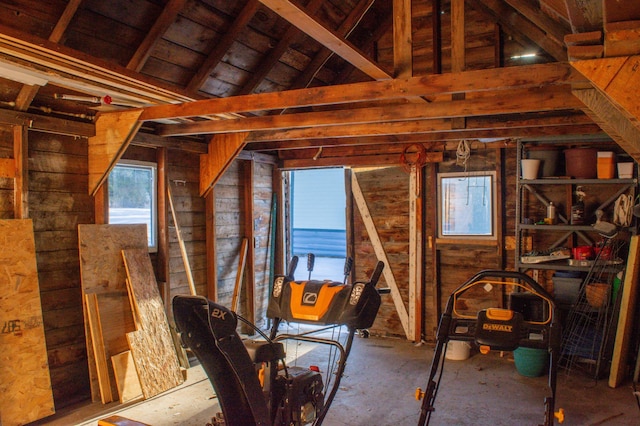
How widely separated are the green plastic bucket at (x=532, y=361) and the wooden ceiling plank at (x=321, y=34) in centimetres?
295

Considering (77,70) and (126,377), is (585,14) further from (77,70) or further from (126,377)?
(126,377)

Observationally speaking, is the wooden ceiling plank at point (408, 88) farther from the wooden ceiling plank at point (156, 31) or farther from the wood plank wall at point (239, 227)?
the wood plank wall at point (239, 227)

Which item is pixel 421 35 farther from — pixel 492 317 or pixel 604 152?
pixel 492 317

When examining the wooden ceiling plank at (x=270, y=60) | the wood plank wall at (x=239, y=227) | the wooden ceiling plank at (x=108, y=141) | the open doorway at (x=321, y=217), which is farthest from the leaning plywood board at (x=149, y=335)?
the open doorway at (x=321, y=217)

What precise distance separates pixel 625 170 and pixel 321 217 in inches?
228

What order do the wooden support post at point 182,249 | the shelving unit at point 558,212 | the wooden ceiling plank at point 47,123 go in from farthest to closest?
the wooden support post at point 182,249
the shelving unit at point 558,212
the wooden ceiling plank at point 47,123

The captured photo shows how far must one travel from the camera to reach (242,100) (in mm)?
3486

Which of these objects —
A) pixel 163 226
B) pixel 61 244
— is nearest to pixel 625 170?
pixel 163 226

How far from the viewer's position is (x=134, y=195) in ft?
15.5

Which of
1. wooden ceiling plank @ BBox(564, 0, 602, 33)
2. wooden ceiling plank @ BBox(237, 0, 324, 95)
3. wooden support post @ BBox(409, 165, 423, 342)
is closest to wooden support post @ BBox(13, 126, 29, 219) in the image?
wooden ceiling plank @ BBox(237, 0, 324, 95)

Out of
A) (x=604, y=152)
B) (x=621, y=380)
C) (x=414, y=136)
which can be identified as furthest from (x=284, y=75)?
(x=621, y=380)

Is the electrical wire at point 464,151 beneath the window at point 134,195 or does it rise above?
above

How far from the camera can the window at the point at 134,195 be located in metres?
4.52

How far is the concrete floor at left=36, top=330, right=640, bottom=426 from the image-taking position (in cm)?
363
